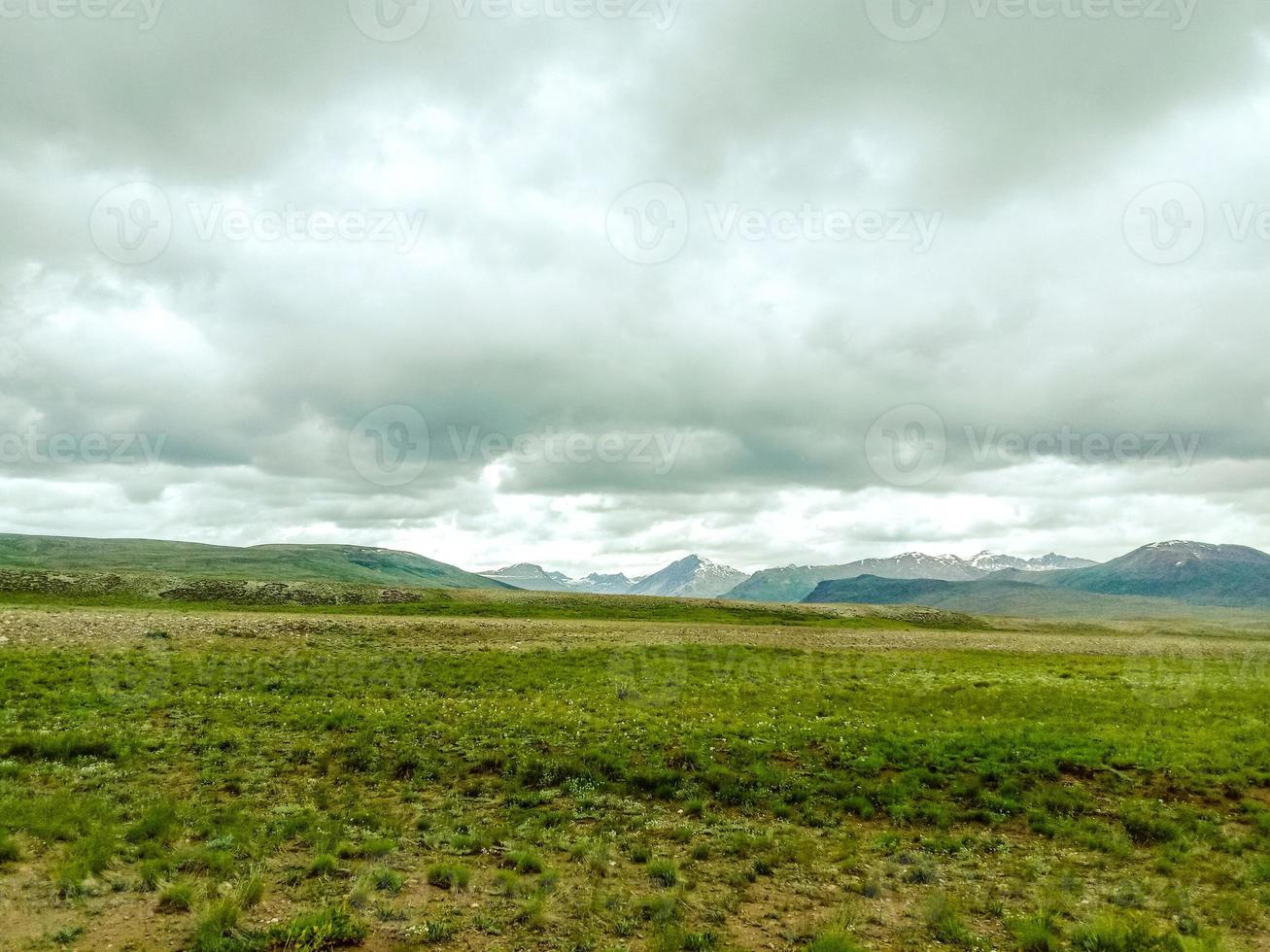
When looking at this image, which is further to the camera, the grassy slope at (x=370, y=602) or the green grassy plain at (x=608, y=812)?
the grassy slope at (x=370, y=602)

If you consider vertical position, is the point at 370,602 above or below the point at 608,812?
below

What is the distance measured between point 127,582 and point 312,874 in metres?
123

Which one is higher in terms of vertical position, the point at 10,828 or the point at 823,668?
the point at 10,828

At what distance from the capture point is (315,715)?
22891 millimetres

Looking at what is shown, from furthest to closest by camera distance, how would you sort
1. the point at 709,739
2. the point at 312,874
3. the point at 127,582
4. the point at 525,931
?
the point at 127,582, the point at 709,739, the point at 312,874, the point at 525,931

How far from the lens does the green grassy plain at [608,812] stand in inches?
404

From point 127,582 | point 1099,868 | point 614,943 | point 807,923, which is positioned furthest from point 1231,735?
point 127,582

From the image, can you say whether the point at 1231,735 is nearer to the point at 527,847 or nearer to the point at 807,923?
the point at 807,923

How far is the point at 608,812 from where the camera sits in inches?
616

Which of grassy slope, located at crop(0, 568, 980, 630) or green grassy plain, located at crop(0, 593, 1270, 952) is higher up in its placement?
green grassy plain, located at crop(0, 593, 1270, 952)

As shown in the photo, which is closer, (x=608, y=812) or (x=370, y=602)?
(x=608, y=812)

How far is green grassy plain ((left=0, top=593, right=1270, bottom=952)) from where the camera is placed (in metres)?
10.3

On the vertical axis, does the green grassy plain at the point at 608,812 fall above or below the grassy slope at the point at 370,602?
above

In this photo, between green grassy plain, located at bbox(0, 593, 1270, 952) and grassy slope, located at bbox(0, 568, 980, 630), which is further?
grassy slope, located at bbox(0, 568, 980, 630)
